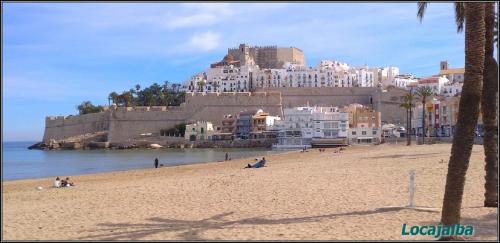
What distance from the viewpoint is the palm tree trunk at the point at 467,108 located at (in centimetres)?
620

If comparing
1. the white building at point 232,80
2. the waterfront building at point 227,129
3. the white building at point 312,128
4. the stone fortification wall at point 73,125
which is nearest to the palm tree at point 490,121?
the white building at point 312,128

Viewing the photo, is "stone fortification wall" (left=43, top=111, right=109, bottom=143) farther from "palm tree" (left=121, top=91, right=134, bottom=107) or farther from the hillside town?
the hillside town

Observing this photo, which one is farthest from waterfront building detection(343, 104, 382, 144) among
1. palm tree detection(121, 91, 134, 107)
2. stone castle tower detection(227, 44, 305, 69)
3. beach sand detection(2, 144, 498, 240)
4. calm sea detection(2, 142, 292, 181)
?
stone castle tower detection(227, 44, 305, 69)

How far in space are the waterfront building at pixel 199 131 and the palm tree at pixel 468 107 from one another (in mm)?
69075

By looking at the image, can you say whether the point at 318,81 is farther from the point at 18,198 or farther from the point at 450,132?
the point at 18,198

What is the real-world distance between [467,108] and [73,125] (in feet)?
311

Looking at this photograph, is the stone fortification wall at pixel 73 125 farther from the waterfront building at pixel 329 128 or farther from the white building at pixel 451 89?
the white building at pixel 451 89

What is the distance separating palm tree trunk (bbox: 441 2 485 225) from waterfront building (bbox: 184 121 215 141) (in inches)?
2719

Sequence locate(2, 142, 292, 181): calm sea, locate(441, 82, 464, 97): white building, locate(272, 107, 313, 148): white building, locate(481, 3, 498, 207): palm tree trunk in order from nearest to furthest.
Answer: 1. locate(481, 3, 498, 207): palm tree trunk
2. locate(2, 142, 292, 181): calm sea
3. locate(272, 107, 313, 148): white building
4. locate(441, 82, 464, 97): white building

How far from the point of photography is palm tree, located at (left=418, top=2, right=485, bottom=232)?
620 centimetres

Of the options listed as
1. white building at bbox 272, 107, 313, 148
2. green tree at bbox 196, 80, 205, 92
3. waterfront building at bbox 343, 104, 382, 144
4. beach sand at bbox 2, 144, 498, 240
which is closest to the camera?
beach sand at bbox 2, 144, 498, 240

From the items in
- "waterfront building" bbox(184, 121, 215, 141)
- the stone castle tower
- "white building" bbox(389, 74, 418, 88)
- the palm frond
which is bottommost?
"waterfront building" bbox(184, 121, 215, 141)

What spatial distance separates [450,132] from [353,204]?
165 ft

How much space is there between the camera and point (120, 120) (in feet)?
279
